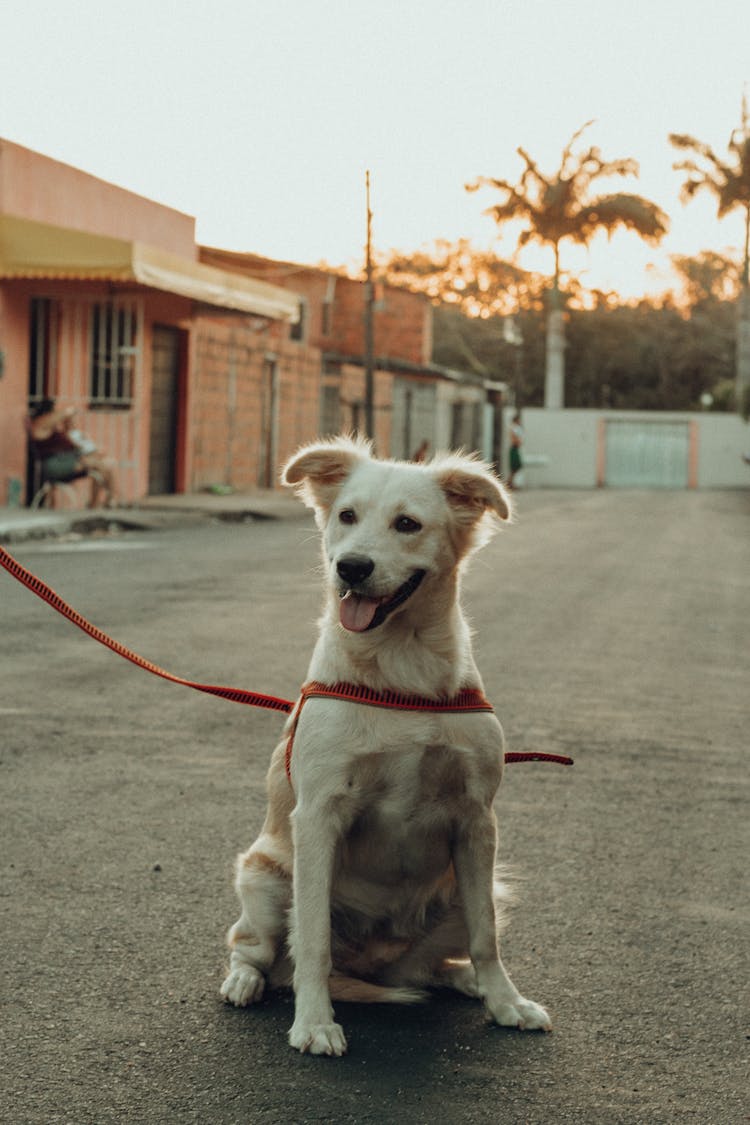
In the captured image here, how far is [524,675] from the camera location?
9.14 metres

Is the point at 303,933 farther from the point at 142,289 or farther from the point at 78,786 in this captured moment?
the point at 142,289

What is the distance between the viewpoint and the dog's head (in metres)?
3.54

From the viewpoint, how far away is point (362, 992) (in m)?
3.63

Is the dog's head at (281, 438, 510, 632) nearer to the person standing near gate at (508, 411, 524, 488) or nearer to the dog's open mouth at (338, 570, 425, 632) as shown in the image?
the dog's open mouth at (338, 570, 425, 632)

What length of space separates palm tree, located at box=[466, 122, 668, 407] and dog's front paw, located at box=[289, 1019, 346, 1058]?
52.2 m

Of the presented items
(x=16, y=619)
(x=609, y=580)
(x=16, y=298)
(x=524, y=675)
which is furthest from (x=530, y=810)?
(x=16, y=298)

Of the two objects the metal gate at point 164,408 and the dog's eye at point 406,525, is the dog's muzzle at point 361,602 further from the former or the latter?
the metal gate at point 164,408

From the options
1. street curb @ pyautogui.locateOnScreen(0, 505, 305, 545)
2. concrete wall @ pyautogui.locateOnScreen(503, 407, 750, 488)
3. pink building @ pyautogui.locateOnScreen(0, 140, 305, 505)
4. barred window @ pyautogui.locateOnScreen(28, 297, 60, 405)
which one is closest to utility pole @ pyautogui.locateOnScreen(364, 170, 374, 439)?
pink building @ pyautogui.locateOnScreen(0, 140, 305, 505)

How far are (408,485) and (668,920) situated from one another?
5.05ft

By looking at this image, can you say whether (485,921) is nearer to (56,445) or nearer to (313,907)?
(313,907)

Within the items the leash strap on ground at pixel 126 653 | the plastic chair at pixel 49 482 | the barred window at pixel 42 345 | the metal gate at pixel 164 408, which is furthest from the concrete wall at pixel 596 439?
the leash strap on ground at pixel 126 653

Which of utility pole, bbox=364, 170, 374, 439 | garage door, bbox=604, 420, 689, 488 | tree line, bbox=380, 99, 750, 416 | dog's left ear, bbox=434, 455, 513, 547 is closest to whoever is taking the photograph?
dog's left ear, bbox=434, 455, 513, 547

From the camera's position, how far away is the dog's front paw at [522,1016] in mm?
3518

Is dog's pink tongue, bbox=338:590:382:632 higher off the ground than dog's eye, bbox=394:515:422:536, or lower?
lower
